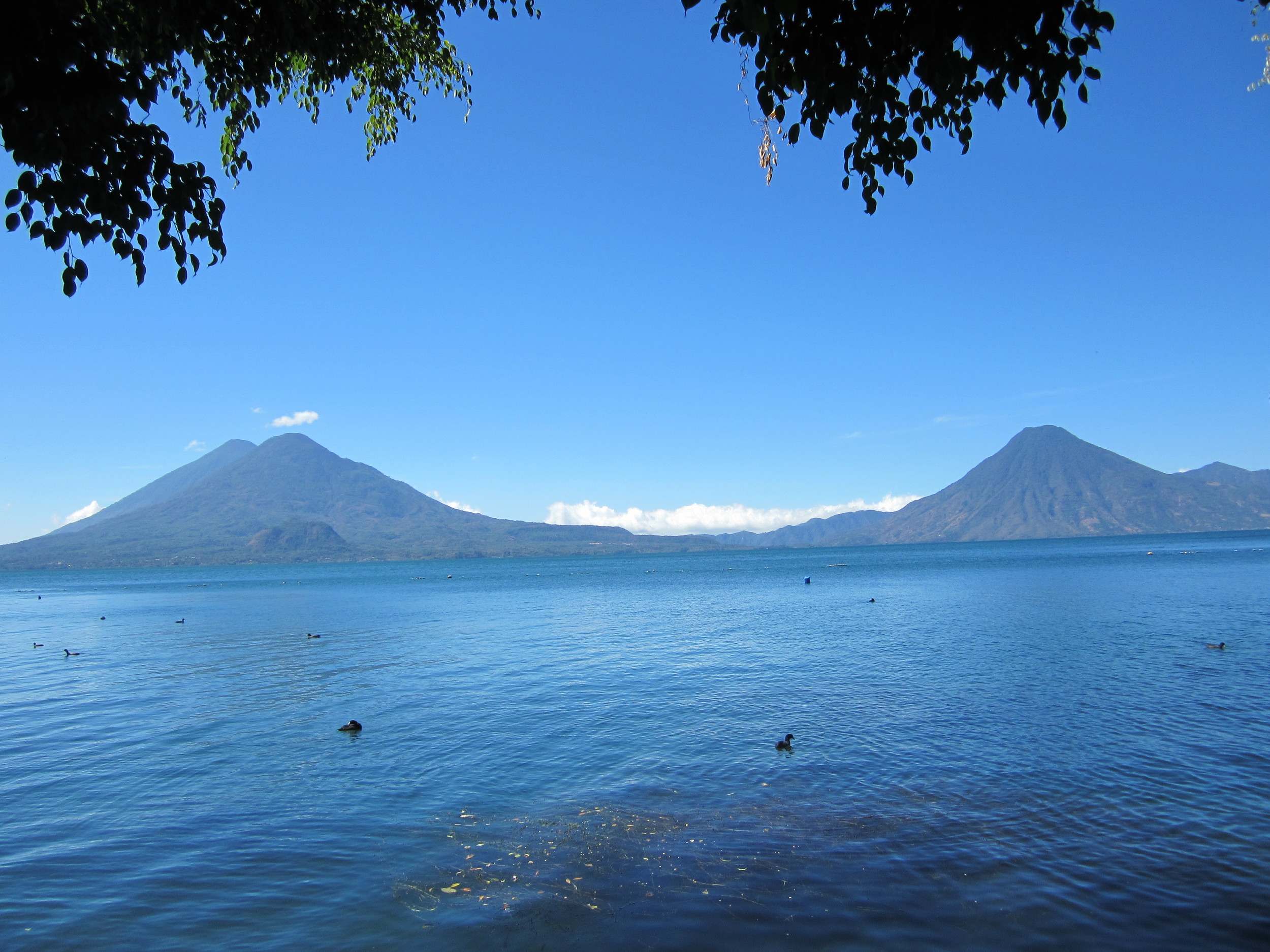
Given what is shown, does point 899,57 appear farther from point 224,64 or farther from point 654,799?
point 654,799

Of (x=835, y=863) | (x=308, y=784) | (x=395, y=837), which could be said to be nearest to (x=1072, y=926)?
(x=835, y=863)

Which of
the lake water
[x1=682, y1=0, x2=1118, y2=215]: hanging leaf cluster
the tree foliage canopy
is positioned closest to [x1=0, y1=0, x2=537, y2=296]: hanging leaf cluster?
the tree foliage canopy

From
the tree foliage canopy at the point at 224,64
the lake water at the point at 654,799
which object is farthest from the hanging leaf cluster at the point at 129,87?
the lake water at the point at 654,799

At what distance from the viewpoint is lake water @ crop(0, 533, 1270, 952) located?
389 inches

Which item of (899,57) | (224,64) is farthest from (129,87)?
(899,57)

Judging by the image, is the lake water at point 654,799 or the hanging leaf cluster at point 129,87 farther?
the lake water at point 654,799

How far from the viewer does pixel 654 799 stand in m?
14.7

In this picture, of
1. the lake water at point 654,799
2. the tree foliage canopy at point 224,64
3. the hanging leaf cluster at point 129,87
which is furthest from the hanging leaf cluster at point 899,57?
the lake water at point 654,799

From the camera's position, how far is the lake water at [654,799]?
389 inches

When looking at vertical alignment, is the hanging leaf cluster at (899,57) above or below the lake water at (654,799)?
above

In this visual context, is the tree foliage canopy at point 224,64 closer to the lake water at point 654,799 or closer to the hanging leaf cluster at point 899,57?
the hanging leaf cluster at point 899,57

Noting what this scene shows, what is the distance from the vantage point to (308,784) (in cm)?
1645

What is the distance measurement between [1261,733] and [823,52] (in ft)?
68.5

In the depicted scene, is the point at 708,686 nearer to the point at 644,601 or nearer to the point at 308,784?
the point at 308,784
